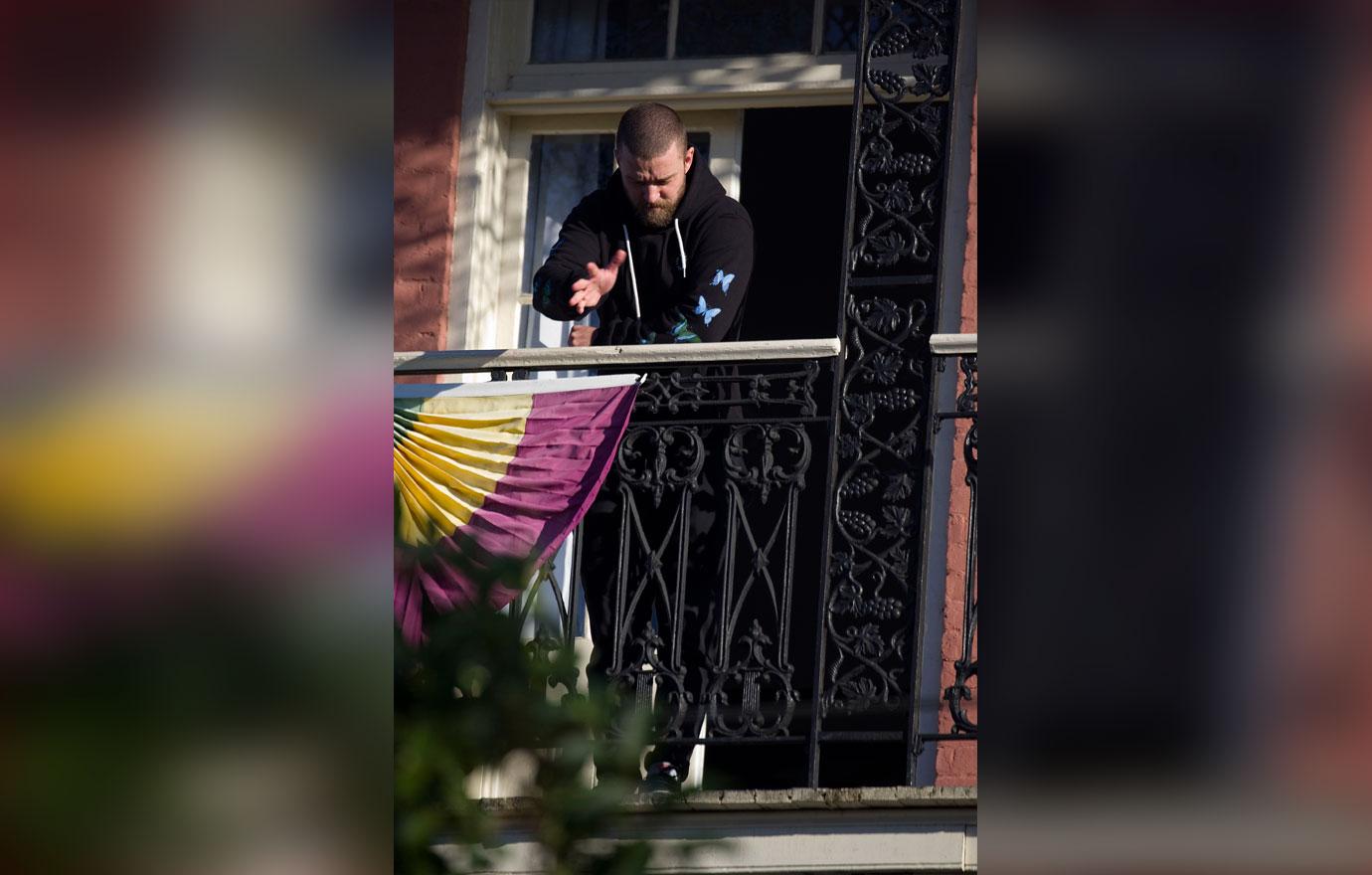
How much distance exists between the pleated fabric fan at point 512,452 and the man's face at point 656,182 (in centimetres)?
52

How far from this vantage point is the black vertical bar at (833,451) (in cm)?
519

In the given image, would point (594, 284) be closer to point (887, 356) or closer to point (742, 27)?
point (887, 356)

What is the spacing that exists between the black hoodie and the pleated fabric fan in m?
0.24

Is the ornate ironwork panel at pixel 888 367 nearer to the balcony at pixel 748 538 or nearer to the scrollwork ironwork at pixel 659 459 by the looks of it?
the balcony at pixel 748 538

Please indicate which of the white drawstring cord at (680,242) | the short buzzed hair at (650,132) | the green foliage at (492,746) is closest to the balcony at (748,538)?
the white drawstring cord at (680,242)

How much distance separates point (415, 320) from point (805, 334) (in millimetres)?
1632

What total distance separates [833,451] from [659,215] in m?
0.91

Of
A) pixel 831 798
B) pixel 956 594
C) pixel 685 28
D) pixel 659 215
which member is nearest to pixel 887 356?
pixel 659 215

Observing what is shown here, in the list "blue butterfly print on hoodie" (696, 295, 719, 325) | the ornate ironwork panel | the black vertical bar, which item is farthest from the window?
"blue butterfly print on hoodie" (696, 295, 719, 325)

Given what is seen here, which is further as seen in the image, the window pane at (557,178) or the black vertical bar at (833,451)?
the window pane at (557,178)
